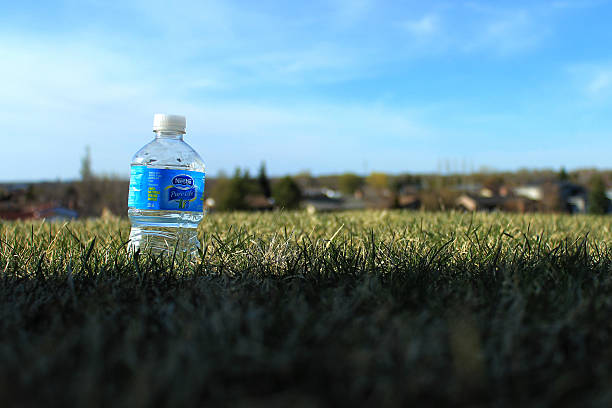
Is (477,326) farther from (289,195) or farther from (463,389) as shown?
(289,195)

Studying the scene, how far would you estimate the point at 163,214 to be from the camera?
12.7ft

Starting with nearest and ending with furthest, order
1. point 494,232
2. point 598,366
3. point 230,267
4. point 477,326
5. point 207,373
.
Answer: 1. point 207,373
2. point 598,366
3. point 477,326
4. point 230,267
5. point 494,232

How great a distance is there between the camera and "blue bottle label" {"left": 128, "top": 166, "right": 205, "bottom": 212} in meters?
2.78

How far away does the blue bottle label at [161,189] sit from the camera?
278 cm

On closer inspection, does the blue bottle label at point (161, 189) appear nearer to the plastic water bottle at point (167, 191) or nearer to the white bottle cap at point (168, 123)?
the plastic water bottle at point (167, 191)

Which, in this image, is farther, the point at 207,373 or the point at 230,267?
the point at 230,267

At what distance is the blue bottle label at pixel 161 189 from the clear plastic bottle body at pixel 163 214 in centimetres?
60

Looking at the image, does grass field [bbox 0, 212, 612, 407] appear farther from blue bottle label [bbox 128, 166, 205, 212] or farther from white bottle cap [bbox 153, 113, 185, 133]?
white bottle cap [bbox 153, 113, 185, 133]

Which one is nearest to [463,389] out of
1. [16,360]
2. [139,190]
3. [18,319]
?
[16,360]

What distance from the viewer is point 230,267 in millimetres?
2322

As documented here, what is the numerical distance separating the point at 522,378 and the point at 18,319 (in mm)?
1485

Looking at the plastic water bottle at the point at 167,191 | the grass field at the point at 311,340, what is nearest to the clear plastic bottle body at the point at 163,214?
the plastic water bottle at the point at 167,191

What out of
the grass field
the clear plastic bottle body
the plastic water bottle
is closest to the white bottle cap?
the plastic water bottle

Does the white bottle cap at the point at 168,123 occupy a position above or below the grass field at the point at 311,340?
above
